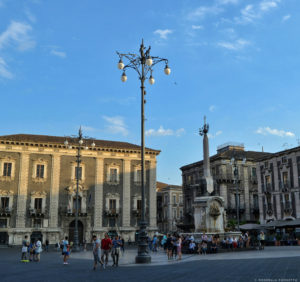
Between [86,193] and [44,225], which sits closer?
[44,225]

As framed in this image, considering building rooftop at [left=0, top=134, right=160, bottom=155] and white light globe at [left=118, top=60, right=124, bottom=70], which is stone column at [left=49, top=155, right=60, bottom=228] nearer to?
building rooftop at [left=0, top=134, right=160, bottom=155]

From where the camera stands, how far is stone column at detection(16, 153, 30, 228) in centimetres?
4159

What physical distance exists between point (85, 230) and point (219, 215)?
78.9ft

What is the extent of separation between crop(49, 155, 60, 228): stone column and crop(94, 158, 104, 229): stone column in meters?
4.76


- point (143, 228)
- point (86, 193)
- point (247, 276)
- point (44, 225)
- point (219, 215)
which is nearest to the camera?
point (247, 276)

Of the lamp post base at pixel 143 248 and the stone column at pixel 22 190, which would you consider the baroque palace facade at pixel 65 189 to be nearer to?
the stone column at pixel 22 190

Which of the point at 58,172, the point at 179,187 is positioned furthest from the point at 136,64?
the point at 179,187

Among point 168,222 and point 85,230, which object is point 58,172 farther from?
point 168,222

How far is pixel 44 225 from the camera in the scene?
42562 mm

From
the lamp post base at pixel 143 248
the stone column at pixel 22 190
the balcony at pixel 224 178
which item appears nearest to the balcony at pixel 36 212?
the stone column at pixel 22 190

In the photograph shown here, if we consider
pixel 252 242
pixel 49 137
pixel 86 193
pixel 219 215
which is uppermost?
pixel 49 137

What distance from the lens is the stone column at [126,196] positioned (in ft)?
152

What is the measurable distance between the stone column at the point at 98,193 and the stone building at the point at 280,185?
20.9 m

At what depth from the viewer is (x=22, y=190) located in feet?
140
